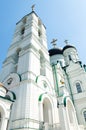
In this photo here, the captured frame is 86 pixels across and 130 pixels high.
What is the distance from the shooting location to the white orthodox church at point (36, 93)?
1061 cm

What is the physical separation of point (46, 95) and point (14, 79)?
3.63 m

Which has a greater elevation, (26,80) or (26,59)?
(26,59)

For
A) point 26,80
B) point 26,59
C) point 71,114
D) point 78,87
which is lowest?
point 71,114

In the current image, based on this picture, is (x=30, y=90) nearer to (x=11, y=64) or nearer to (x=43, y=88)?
(x=43, y=88)

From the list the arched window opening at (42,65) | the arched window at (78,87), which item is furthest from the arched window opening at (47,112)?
the arched window at (78,87)

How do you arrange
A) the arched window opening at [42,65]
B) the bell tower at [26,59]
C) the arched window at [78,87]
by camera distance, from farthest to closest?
1. the arched window at [78,87]
2. the arched window opening at [42,65]
3. the bell tower at [26,59]

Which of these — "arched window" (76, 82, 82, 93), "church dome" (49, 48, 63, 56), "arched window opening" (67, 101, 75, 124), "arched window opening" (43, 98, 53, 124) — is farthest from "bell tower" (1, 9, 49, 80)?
"church dome" (49, 48, 63, 56)

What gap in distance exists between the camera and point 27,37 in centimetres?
1856

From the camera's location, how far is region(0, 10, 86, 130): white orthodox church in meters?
10.6

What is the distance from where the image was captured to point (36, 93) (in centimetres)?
1259

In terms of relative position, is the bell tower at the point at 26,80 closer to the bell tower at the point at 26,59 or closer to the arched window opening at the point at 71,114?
the bell tower at the point at 26,59

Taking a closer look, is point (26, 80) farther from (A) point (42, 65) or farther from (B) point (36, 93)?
(A) point (42, 65)

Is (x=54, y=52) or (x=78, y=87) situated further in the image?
(x=54, y=52)

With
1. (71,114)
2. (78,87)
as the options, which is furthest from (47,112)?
(78,87)
